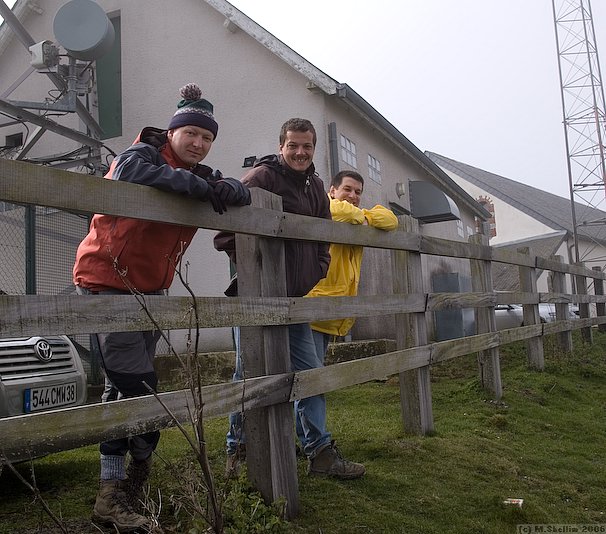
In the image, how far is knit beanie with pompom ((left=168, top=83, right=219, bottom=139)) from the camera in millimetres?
2936

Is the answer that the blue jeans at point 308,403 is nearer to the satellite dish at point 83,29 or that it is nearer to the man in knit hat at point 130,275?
the man in knit hat at point 130,275

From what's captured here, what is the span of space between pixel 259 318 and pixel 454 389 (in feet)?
11.7

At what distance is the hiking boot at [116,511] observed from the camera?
98.2 inches

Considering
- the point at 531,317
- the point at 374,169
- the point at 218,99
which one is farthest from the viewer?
the point at 374,169

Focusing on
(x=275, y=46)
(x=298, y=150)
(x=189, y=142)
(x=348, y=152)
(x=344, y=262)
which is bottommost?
(x=344, y=262)

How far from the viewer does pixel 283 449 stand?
2889 millimetres

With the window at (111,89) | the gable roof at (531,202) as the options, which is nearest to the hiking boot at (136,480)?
the window at (111,89)

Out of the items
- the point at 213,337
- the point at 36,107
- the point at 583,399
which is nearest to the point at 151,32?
the point at 36,107

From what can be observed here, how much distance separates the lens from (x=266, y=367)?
290cm

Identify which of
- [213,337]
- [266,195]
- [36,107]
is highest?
[36,107]

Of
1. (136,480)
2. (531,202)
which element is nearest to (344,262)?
(136,480)

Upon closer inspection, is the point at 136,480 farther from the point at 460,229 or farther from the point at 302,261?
the point at 460,229

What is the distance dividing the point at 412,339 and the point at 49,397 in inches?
93.1

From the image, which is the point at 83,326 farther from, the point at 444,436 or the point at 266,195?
the point at 444,436
